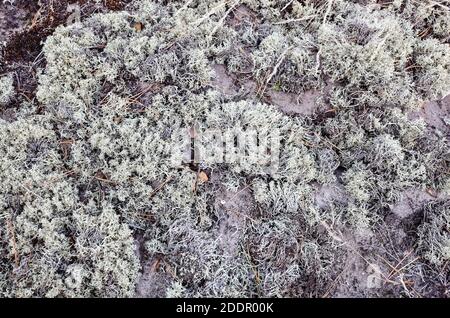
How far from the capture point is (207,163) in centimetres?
427

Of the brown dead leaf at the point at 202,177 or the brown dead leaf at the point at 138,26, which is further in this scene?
the brown dead leaf at the point at 138,26

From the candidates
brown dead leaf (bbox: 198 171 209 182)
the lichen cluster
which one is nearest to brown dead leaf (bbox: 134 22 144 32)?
the lichen cluster

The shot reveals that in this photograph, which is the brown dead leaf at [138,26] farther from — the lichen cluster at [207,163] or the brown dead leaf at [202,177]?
the brown dead leaf at [202,177]

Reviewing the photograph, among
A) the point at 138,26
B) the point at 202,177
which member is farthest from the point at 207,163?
the point at 138,26

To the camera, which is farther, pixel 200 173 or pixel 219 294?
pixel 200 173

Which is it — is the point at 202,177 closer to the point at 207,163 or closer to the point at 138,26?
the point at 207,163

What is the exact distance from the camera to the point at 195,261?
3939 mm

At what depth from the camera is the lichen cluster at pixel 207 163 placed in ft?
12.9

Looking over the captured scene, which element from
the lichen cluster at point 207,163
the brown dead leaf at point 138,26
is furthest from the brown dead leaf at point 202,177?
the brown dead leaf at point 138,26

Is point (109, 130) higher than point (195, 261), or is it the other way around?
point (109, 130)
